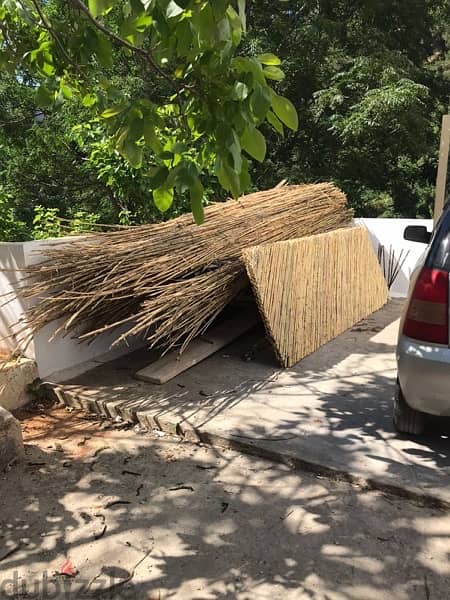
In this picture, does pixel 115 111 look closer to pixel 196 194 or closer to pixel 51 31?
pixel 196 194

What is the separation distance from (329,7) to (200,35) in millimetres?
12668

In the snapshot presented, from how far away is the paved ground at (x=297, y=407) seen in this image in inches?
129

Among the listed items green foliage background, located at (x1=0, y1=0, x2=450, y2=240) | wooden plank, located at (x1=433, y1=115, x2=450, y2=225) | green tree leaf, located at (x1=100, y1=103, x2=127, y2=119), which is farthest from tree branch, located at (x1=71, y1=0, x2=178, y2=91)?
green foliage background, located at (x1=0, y1=0, x2=450, y2=240)

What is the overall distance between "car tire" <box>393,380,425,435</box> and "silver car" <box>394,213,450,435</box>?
0.86 feet

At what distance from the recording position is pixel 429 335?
3.01 metres

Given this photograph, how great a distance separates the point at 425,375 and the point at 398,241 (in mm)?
5555

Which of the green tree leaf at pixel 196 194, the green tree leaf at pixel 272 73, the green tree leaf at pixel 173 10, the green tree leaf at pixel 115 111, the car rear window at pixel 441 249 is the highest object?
the green tree leaf at pixel 173 10

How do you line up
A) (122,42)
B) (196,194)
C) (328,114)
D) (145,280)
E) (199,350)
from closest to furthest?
1. (196,194)
2. (122,42)
3. (145,280)
4. (199,350)
5. (328,114)

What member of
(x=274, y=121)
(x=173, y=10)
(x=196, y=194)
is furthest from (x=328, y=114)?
(x=173, y=10)

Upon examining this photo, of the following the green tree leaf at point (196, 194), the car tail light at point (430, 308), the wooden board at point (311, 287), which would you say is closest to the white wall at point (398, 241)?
the wooden board at point (311, 287)

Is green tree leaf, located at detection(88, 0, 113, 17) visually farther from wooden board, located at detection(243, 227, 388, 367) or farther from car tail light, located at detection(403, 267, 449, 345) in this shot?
wooden board, located at detection(243, 227, 388, 367)

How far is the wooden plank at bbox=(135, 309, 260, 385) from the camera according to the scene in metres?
4.60

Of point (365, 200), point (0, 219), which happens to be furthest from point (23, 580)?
point (365, 200)

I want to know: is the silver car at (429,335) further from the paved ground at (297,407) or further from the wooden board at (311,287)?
the wooden board at (311,287)
